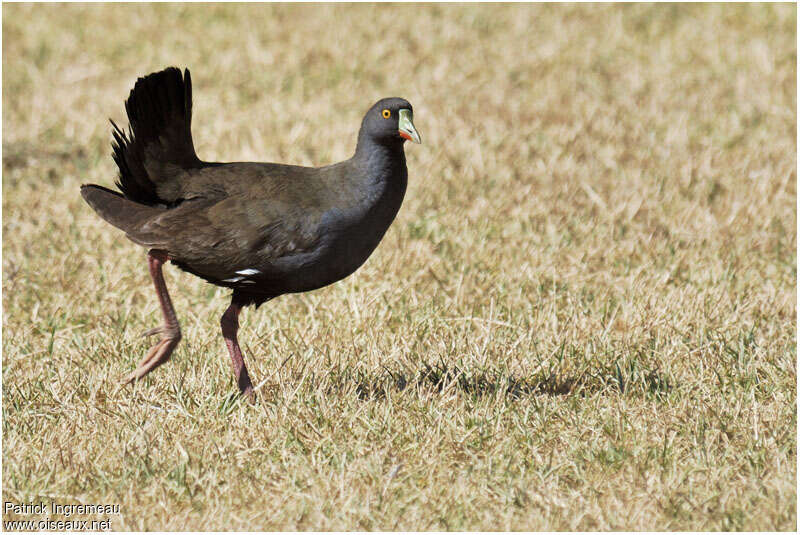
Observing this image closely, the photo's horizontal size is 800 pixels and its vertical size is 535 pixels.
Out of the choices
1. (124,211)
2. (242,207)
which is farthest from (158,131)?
(242,207)

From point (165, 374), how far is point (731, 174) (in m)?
4.73

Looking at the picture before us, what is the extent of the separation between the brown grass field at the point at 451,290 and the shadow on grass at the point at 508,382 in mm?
18

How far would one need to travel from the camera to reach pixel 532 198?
804cm

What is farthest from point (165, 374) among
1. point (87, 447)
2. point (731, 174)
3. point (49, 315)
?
point (731, 174)

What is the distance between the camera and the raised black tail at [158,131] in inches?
204

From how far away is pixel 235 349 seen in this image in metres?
5.34

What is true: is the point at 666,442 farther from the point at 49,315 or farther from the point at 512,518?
the point at 49,315

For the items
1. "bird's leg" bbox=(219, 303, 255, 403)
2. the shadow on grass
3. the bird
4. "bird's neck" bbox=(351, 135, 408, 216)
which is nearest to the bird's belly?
the bird

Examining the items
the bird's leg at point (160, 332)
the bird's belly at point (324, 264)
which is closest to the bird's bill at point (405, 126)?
the bird's belly at point (324, 264)

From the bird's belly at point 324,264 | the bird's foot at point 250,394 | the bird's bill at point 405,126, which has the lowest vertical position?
the bird's foot at point 250,394

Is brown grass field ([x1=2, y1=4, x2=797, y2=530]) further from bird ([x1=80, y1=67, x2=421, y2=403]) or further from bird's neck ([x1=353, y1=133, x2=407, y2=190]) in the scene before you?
bird's neck ([x1=353, y1=133, x2=407, y2=190])

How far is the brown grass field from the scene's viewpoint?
446cm

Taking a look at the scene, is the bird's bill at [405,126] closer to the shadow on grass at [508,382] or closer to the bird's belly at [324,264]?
the bird's belly at [324,264]

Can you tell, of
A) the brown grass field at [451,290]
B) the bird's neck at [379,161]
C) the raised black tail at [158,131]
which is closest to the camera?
the brown grass field at [451,290]
